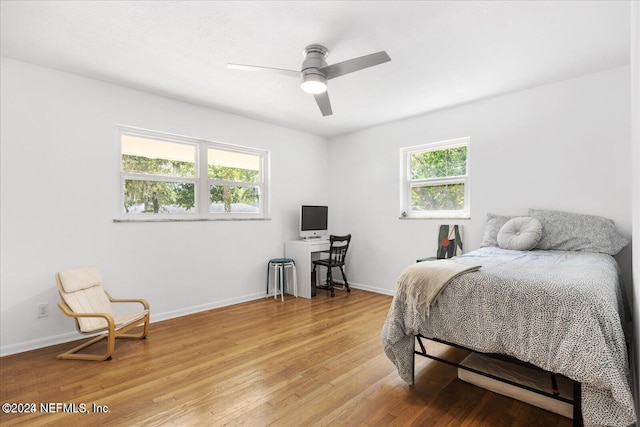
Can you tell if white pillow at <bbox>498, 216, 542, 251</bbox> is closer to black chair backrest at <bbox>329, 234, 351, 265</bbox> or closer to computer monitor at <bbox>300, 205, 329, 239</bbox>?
black chair backrest at <bbox>329, 234, 351, 265</bbox>

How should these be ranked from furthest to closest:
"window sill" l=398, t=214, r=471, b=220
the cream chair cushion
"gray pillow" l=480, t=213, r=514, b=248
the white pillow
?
"window sill" l=398, t=214, r=471, b=220
"gray pillow" l=480, t=213, r=514, b=248
the white pillow
the cream chair cushion

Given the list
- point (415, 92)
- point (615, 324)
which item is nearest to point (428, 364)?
point (615, 324)

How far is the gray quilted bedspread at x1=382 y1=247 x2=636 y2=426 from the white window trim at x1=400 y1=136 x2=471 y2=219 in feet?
6.13

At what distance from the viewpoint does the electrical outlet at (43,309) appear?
9.46 ft

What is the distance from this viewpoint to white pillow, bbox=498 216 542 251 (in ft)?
9.86

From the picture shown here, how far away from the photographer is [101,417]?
6.06ft

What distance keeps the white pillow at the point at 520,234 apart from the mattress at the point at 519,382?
4.35 ft

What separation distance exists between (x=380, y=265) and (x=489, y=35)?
3.36 meters

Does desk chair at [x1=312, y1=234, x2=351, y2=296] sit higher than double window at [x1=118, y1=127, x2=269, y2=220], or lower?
lower

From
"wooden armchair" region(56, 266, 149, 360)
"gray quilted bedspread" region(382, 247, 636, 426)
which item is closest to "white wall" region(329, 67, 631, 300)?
"gray quilted bedspread" region(382, 247, 636, 426)

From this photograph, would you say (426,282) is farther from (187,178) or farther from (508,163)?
(187,178)

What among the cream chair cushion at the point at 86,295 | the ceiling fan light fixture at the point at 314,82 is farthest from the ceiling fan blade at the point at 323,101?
the cream chair cushion at the point at 86,295

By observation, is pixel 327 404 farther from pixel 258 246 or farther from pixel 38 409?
pixel 258 246

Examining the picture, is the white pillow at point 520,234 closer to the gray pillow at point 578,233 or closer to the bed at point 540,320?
the gray pillow at point 578,233
